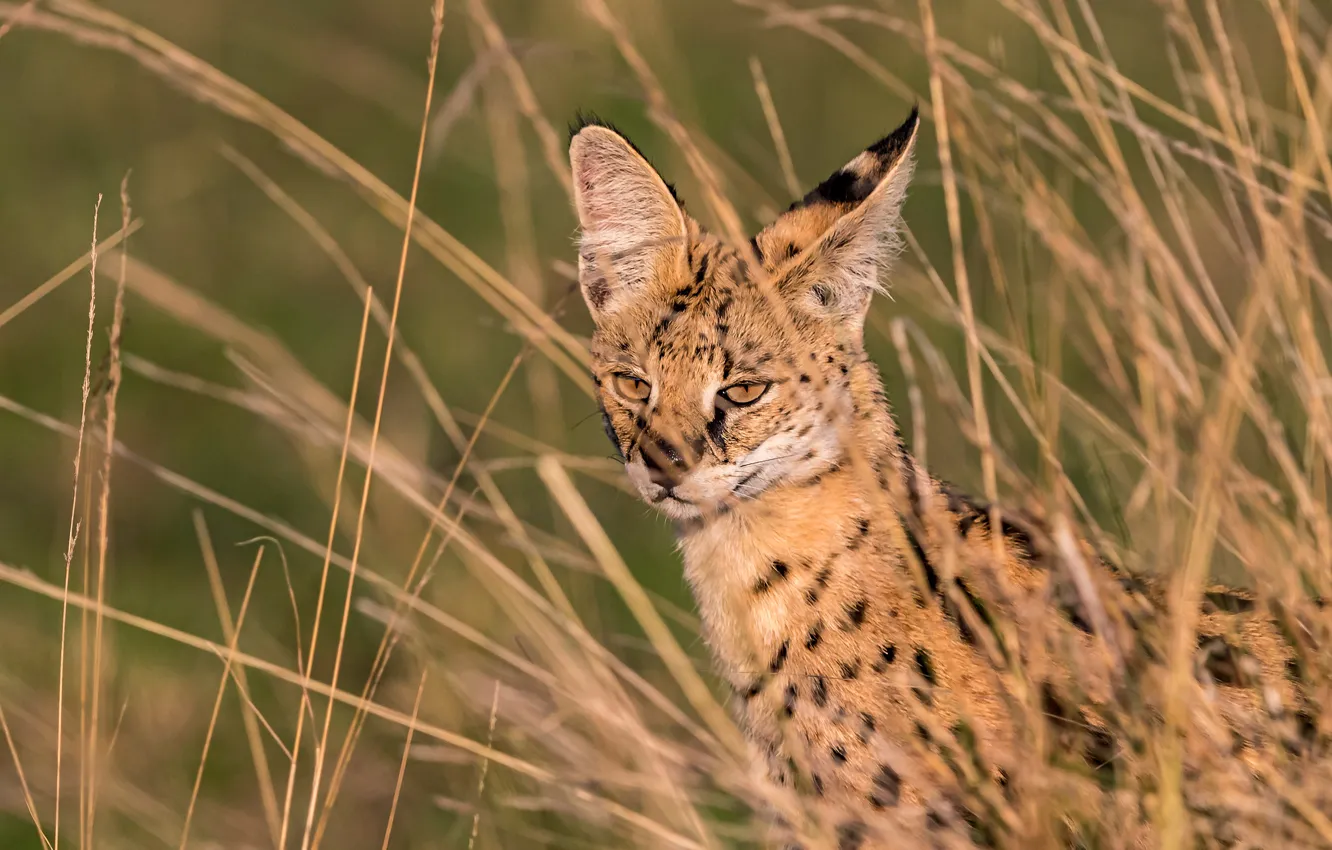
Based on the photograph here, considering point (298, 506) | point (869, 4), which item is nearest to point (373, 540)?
point (298, 506)

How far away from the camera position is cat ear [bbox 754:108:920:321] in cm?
323

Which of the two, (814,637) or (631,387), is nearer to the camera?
(814,637)

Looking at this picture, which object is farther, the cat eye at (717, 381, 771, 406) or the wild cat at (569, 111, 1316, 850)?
the cat eye at (717, 381, 771, 406)

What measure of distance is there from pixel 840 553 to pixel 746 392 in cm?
39

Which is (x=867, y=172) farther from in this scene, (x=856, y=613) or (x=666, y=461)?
(x=856, y=613)

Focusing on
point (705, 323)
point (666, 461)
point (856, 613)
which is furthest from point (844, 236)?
point (856, 613)

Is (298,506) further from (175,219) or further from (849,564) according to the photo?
(849,564)

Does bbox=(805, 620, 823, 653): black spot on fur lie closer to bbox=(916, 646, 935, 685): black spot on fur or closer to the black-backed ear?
bbox=(916, 646, 935, 685): black spot on fur

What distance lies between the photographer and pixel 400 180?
27.0 feet

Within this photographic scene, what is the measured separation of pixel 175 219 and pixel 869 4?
364 cm

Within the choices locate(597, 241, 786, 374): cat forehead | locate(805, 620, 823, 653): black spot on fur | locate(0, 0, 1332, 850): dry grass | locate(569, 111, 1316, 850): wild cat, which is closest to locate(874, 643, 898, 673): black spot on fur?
locate(569, 111, 1316, 850): wild cat

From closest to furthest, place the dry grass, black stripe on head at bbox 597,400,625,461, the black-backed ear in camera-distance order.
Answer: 1. the dry grass
2. the black-backed ear
3. black stripe on head at bbox 597,400,625,461

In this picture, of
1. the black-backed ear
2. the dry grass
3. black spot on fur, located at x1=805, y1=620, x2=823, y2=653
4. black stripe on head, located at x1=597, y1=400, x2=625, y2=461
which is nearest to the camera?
the dry grass

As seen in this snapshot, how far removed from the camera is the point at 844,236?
3348 millimetres
